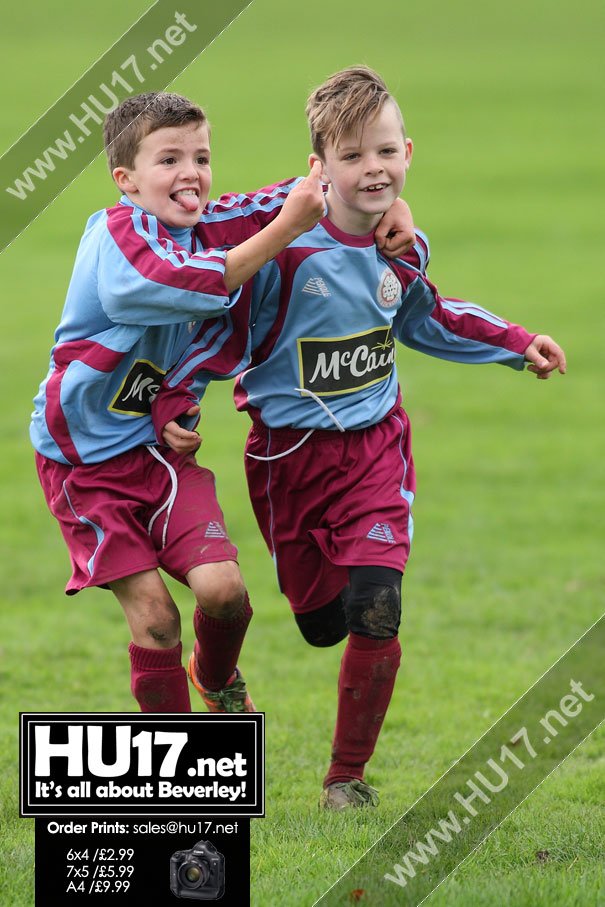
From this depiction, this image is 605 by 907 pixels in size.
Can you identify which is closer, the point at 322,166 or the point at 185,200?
the point at 185,200

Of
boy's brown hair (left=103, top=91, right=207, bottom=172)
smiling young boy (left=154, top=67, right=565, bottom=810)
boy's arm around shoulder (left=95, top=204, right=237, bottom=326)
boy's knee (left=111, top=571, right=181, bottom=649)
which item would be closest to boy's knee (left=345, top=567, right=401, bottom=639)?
smiling young boy (left=154, top=67, right=565, bottom=810)

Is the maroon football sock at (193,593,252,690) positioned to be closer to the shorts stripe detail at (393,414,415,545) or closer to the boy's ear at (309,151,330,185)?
the shorts stripe detail at (393,414,415,545)

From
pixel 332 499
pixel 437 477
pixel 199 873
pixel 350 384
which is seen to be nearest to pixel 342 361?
pixel 350 384

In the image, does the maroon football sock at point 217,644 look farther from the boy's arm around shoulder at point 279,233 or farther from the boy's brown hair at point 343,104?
the boy's brown hair at point 343,104

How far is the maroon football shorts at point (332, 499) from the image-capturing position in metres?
4.78

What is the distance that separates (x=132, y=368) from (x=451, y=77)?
30.1 metres

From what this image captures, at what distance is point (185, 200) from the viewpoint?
14.4 ft

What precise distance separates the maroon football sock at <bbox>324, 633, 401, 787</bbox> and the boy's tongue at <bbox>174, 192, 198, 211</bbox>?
1.49 meters

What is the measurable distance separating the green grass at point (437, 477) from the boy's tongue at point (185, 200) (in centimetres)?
196

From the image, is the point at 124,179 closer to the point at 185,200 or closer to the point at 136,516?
the point at 185,200

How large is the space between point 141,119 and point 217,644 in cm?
176

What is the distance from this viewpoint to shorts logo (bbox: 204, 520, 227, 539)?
14.9ft

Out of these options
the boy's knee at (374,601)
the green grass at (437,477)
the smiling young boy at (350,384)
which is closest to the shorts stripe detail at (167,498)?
the smiling young boy at (350,384)

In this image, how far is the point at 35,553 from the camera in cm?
1062
